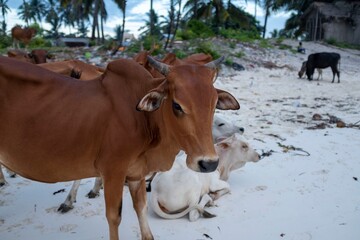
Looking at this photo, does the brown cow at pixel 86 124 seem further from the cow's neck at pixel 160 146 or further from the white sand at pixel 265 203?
the white sand at pixel 265 203

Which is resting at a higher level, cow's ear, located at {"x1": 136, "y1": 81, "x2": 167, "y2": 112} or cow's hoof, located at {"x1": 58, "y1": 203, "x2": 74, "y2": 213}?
cow's ear, located at {"x1": 136, "y1": 81, "x2": 167, "y2": 112}

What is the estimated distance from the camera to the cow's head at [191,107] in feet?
A: 6.59

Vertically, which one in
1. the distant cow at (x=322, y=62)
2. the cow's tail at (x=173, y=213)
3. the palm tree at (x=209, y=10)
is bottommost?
the cow's tail at (x=173, y=213)

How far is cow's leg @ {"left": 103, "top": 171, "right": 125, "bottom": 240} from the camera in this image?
91.9 inches

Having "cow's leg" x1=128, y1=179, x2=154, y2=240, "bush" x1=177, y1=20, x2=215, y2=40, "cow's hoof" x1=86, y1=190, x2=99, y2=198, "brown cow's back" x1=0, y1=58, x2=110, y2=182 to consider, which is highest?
"bush" x1=177, y1=20, x2=215, y2=40

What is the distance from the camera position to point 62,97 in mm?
2361

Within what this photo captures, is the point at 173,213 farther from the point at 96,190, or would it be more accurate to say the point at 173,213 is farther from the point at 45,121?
the point at 45,121

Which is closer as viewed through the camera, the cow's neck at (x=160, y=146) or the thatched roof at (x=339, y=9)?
the cow's neck at (x=160, y=146)

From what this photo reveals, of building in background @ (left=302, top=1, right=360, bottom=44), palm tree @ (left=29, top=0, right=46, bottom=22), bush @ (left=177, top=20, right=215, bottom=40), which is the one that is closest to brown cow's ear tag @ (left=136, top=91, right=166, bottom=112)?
bush @ (left=177, top=20, right=215, bottom=40)

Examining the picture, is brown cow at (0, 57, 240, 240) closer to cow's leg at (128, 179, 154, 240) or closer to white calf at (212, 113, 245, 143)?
cow's leg at (128, 179, 154, 240)

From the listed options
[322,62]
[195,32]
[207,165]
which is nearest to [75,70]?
[207,165]

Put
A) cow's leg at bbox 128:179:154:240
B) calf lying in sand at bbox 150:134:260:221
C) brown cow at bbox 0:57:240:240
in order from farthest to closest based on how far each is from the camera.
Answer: calf lying in sand at bbox 150:134:260:221
cow's leg at bbox 128:179:154:240
brown cow at bbox 0:57:240:240

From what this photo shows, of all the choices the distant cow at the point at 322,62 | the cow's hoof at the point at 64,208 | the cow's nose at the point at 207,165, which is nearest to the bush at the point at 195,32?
the distant cow at the point at 322,62

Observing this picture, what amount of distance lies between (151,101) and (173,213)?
1428mm
